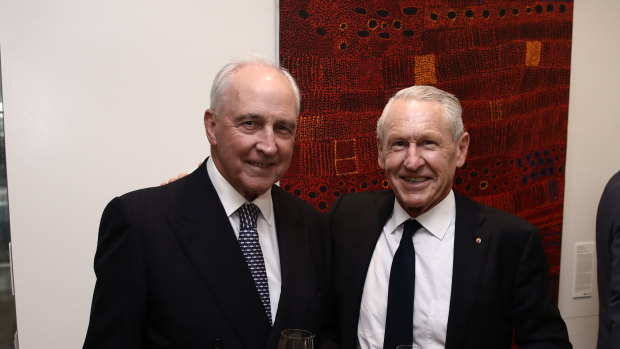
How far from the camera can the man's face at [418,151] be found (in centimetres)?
172

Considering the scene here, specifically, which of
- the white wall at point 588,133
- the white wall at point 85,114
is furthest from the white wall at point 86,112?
the white wall at point 588,133

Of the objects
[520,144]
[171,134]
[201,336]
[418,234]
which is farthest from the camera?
[520,144]

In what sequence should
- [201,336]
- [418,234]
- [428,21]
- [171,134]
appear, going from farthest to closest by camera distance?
[428,21], [171,134], [418,234], [201,336]

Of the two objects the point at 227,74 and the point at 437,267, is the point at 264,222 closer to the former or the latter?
the point at 227,74

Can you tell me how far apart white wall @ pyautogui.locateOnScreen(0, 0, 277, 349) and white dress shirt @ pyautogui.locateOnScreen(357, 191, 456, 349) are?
3.14ft

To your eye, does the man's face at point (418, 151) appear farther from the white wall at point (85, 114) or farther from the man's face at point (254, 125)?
the white wall at point (85, 114)

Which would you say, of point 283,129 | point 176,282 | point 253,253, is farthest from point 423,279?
point 176,282

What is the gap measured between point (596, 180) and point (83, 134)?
8.78 feet

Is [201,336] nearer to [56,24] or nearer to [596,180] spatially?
[56,24]

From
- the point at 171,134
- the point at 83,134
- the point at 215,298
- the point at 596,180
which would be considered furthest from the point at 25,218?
the point at 596,180

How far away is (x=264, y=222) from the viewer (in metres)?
1.62

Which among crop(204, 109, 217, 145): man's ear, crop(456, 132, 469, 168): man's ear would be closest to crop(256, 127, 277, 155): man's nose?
crop(204, 109, 217, 145): man's ear

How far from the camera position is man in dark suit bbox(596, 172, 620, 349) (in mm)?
1833

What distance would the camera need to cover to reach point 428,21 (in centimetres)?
249
